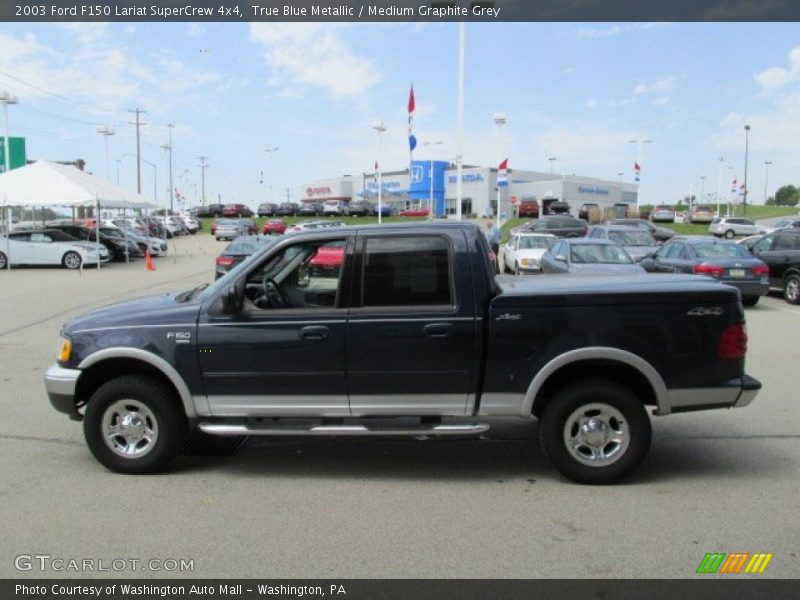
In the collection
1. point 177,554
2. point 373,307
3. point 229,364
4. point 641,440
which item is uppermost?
point 373,307

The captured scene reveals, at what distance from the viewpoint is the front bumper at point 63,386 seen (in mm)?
5242

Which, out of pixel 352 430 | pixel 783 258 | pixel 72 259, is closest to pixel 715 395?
pixel 352 430

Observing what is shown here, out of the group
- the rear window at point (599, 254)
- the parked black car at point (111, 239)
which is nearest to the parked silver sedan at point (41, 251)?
the parked black car at point (111, 239)

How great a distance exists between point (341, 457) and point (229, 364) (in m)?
1.29

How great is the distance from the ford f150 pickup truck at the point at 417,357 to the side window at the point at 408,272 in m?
0.01

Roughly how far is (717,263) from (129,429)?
1325 cm

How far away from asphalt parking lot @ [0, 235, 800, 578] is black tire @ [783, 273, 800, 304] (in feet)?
35.8

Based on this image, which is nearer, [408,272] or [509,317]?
[509,317]

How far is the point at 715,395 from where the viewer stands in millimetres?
5012

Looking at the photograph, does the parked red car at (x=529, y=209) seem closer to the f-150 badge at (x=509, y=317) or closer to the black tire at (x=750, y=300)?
the black tire at (x=750, y=300)
